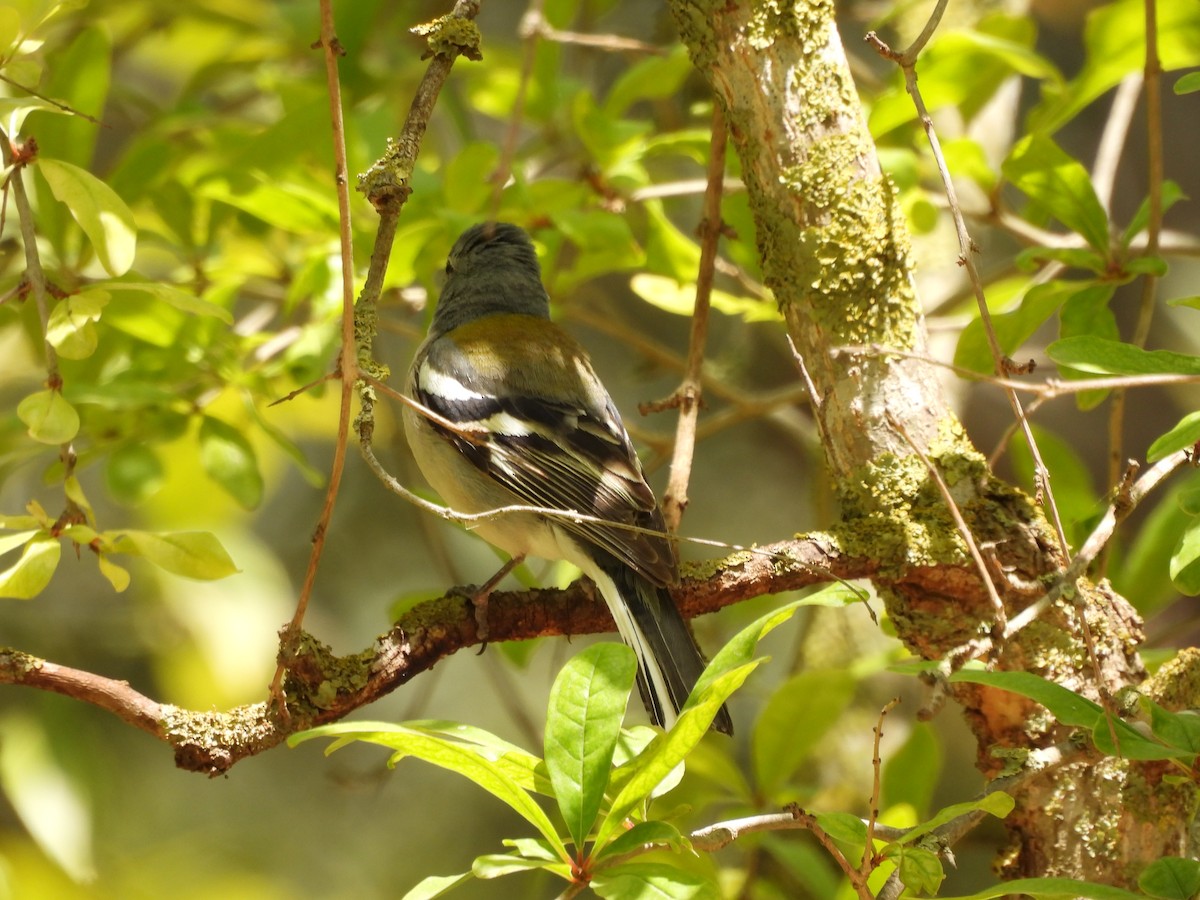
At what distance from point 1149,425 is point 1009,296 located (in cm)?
220

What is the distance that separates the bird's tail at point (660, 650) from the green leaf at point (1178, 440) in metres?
0.93

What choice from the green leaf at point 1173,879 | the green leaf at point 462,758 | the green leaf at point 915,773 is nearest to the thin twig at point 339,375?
the green leaf at point 462,758

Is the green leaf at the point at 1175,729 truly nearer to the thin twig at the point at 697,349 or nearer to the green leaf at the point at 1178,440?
the green leaf at the point at 1178,440

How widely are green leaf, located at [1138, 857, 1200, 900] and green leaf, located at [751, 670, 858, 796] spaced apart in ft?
3.33

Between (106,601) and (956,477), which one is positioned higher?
(956,477)

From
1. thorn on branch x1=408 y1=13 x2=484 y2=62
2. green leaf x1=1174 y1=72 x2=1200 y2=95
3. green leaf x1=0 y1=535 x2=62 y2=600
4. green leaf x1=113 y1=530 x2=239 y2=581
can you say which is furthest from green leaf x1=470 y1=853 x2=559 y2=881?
green leaf x1=1174 y1=72 x2=1200 y2=95

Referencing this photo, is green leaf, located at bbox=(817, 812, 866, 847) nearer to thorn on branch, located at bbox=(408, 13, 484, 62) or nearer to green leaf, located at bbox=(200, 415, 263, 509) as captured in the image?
thorn on branch, located at bbox=(408, 13, 484, 62)

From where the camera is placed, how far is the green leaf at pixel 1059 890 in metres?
1.27

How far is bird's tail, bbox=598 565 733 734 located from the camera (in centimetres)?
212

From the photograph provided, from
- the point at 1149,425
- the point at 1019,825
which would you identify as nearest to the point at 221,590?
the point at 1019,825

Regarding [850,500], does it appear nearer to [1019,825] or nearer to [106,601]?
[1019,825]

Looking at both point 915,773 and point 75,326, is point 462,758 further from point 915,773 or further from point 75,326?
point 915,773

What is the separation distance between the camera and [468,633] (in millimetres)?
1862

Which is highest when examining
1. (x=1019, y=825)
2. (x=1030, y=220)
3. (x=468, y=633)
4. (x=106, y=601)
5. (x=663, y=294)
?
(x=1030, y=220)
